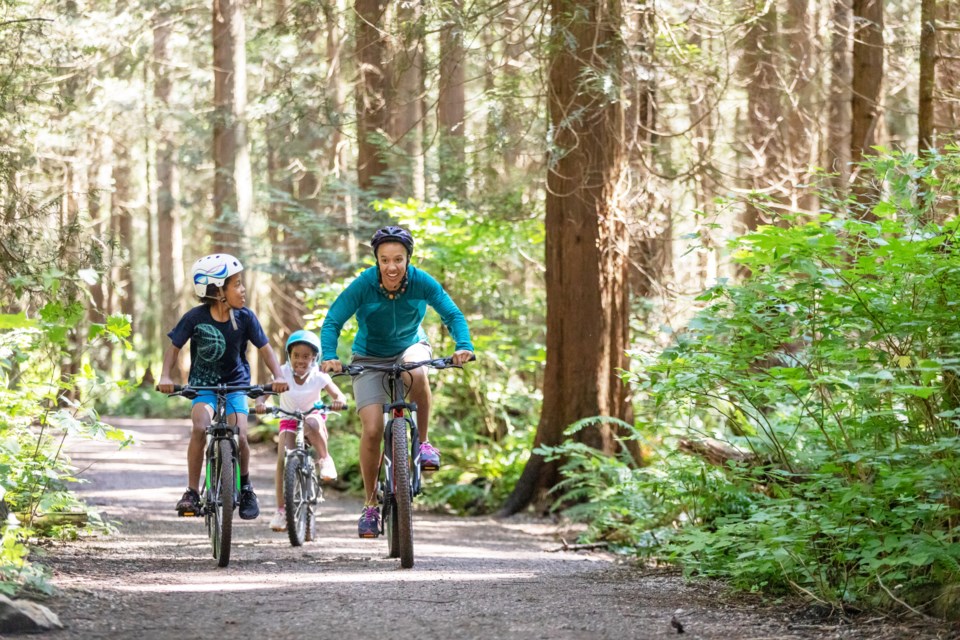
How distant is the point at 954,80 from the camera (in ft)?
38.5

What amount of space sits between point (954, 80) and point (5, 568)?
1079 centimetres

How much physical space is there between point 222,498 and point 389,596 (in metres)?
1.81

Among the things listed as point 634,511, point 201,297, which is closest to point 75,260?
point 201,297

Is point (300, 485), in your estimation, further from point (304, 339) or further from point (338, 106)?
point (338, 106)

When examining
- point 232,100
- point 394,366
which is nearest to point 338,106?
point 232,100

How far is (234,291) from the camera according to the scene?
306 inches

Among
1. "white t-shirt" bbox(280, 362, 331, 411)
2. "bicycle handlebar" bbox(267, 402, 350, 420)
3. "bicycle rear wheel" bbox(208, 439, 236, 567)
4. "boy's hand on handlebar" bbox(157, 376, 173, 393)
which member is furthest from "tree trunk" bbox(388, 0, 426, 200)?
"bicycle rear wheel" bbox(208, 439, 236, 567)

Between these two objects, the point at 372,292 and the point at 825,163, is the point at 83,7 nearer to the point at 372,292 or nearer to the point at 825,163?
the point at 825,163

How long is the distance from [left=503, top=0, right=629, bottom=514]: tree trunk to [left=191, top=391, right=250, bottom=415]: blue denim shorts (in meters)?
4.37

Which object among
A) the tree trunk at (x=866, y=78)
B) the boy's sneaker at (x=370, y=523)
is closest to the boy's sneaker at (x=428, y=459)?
the boy's sneaker at (x=370, y=523)

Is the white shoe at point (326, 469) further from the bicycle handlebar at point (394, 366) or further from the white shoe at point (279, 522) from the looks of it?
the bicycle handlebar at point (394, 366)

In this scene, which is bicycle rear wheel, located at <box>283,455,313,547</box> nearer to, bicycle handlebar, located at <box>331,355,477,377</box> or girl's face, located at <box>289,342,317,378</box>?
girl's face, located at <box>289,342,317,378</box>

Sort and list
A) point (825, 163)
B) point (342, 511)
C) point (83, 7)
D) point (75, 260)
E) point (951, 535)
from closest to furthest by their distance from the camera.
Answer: point (951, 535) → point (75, 260) → point (342, 511) → point (825, 163) → point (83, 7)

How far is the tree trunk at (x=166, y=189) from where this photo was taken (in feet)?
93.2
